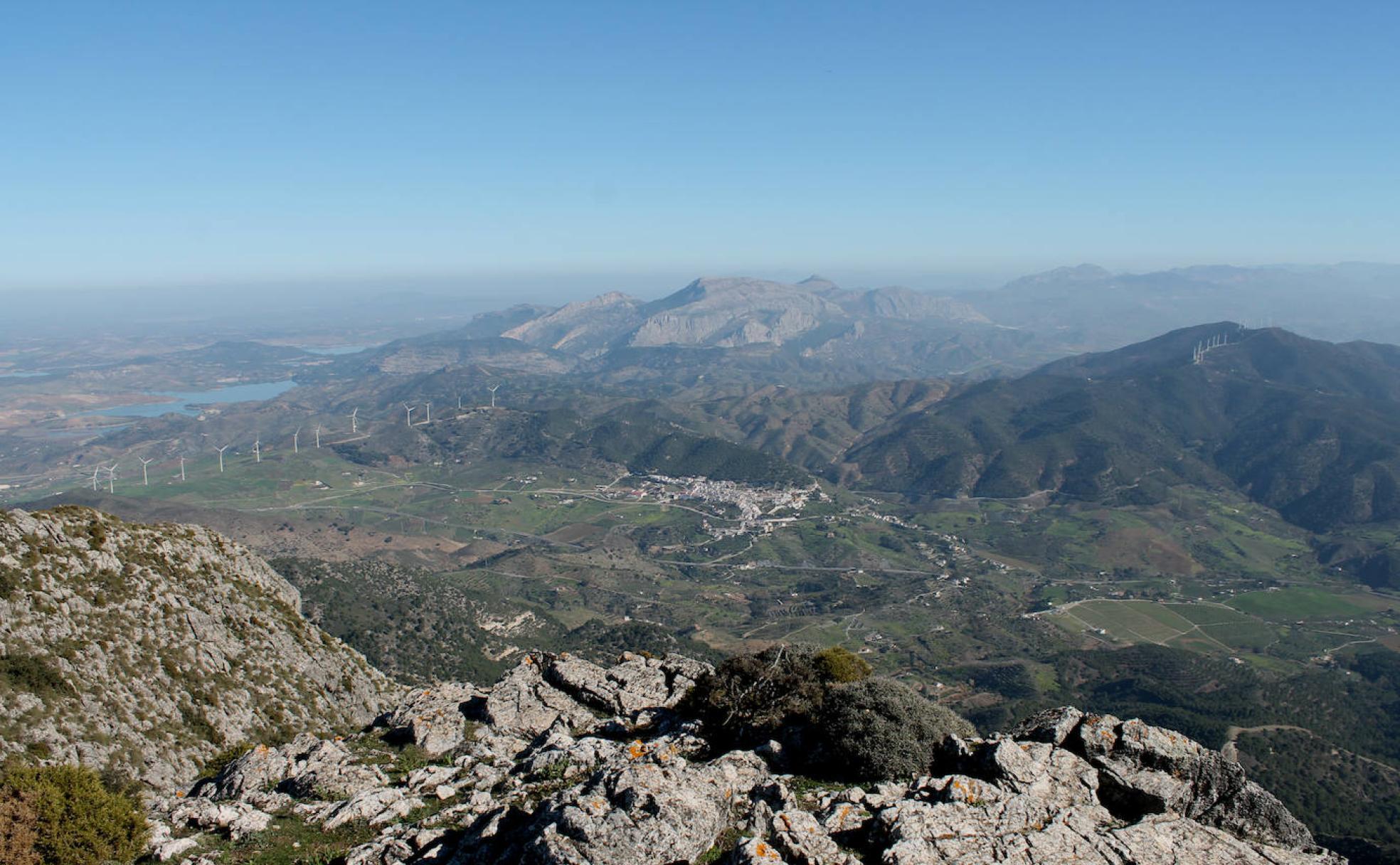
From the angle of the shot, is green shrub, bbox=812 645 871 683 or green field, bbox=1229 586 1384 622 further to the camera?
green field, bbox=1229 586 1384 622

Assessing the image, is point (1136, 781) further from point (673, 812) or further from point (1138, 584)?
point (1138, 584)

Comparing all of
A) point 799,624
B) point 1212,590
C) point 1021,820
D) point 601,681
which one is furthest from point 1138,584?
point 1021,820

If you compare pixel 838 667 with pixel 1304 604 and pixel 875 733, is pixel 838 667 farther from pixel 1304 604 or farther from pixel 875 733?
pixel 1304 604

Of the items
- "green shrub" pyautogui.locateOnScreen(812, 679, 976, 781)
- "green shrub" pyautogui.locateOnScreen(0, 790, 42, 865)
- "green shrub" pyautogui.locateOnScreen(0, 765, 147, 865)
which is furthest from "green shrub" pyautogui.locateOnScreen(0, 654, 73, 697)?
"green shrub" pyautogui.locateOnScreen(812, 679, 976, 781)

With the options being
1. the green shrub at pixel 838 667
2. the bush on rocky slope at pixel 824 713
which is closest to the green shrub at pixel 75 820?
the bush on rocky slope at pixel 824 713

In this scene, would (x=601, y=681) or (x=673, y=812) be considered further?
(x=601, y=681)

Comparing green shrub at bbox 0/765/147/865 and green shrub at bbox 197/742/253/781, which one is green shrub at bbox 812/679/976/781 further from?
green shrub at bbox 197/742/253/781

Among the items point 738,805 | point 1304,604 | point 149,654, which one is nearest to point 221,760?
point 149,654
